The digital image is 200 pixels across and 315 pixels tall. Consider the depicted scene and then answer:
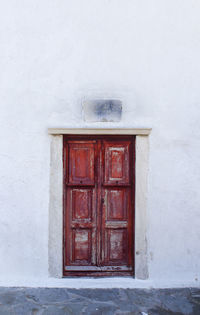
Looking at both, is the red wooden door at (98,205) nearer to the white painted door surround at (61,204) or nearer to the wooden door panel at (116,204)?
the wooden door panel at (116,204)

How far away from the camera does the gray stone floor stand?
351 centimetres

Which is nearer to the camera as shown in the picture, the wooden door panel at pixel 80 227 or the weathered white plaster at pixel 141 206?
the weathered white plaster at pixel 141 206

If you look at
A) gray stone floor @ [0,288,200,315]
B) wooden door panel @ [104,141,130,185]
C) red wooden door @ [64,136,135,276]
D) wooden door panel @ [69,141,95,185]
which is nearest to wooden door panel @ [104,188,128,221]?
red wooden door @ [64,136,135,276]

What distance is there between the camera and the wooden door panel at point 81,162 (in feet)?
13.9

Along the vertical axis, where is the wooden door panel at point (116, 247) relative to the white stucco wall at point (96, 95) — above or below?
below

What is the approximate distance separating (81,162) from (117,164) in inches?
19.2

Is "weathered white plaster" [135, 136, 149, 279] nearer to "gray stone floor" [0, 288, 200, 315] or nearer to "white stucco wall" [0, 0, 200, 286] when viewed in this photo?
"white stucco wall" [0, 0, 200, 286]

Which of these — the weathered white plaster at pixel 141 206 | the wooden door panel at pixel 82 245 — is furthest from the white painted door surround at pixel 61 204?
the wooden door panel at pixel 82 245

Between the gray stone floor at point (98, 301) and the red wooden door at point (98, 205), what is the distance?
0.38m

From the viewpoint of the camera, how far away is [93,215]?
168 inches

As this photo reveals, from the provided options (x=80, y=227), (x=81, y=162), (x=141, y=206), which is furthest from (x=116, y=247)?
(x=81, y=162)

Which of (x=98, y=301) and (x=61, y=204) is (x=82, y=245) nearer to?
(x=61, y=204)

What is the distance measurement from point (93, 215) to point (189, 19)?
2.87 m

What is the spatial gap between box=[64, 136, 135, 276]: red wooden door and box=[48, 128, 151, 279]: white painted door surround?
0.12 metres
